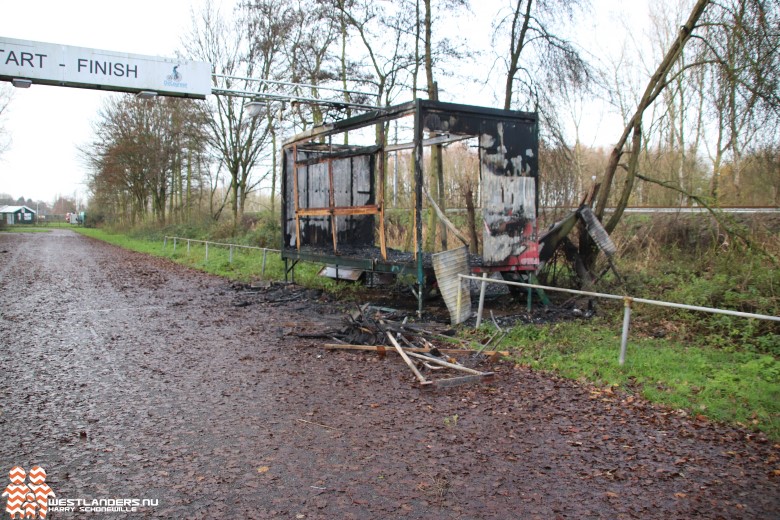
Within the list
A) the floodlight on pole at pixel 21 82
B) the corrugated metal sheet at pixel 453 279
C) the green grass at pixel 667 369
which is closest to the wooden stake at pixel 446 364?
the green grass at pixel 667 369

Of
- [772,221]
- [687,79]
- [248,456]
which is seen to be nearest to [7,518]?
[248,456]

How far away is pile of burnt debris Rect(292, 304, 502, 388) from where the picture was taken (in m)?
6.59

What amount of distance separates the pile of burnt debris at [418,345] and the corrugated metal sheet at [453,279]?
0.36m

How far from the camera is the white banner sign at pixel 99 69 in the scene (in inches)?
438

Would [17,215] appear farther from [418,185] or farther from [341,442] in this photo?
[341,442]

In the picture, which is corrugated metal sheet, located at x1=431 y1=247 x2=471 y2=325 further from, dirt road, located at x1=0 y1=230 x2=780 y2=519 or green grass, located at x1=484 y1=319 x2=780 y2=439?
dirt road, located at x1=0 y1=230 x2=780 y2=519

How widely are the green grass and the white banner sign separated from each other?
8.78 meters

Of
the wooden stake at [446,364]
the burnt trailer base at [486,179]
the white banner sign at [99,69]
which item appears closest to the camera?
the wooden stake at [446,364]

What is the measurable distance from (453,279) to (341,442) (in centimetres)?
506

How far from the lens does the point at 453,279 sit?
370 inches

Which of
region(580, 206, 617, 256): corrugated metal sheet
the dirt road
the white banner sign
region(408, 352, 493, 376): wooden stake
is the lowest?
the dirt road

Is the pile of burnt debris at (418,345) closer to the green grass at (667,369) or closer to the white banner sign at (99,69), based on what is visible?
the green grass at (667,369)

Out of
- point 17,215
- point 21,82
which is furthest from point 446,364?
point 17,215

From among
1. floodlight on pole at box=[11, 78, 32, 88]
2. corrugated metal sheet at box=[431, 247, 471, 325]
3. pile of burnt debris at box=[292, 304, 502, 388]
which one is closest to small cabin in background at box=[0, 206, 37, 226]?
floodlight on pole at box=[11, 78, 32, 88]
